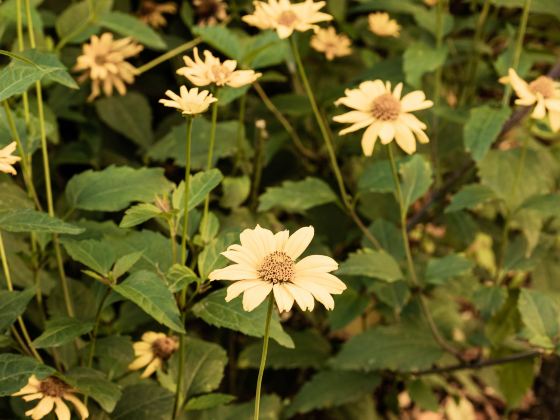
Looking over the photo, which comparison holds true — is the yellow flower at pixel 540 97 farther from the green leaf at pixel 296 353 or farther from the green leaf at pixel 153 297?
the green leaf at pixel 296 353

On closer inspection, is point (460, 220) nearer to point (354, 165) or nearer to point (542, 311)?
point (354, 165)

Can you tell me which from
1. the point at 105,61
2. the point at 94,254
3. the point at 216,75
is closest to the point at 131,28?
the point at 105,61

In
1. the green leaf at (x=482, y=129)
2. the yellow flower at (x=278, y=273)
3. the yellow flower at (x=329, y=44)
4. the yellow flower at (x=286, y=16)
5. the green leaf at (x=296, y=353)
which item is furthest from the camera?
the yellow flower at (x=329, y=44)

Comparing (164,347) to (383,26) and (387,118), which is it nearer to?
(387,118)

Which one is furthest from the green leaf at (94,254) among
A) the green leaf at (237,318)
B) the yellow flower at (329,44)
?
the yellow flower at (329,44)

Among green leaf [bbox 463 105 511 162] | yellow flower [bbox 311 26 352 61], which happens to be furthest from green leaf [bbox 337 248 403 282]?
yellow flower [bbox 311 26 352 61]

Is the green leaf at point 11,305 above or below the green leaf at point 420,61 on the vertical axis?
below

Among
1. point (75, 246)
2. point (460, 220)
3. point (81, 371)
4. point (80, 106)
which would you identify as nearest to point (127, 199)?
point (75, 246)
